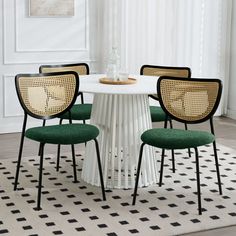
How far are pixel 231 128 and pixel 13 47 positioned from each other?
7.72 ft

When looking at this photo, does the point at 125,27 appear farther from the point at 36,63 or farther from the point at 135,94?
the point at 135,94

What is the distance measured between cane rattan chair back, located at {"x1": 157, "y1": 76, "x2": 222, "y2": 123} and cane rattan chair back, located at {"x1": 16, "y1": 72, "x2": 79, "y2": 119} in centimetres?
65

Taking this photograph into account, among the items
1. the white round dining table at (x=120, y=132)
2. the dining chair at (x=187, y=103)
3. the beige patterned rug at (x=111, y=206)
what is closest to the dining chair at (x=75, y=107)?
the white round dining table at (x=120, y=132)

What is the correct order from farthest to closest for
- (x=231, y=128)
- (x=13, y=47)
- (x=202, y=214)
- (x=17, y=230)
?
(x=231, y=128) < (x=13, y=47) < (x=202, y=214) < (x=17, y=230)

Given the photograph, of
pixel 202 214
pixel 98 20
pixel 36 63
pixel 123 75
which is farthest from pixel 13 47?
pixel 202 214

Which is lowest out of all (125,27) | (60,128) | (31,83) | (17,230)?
(17,230)

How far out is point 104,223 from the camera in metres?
3.89

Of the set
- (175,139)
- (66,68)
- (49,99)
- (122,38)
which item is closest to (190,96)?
(175,139)

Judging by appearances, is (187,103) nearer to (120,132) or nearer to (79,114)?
(120,132)

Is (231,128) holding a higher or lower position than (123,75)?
lower

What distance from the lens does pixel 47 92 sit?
14.8 feet

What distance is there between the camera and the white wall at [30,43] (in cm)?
604

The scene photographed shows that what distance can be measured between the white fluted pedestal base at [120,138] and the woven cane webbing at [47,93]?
230mm

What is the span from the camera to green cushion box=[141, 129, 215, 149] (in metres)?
4.09
